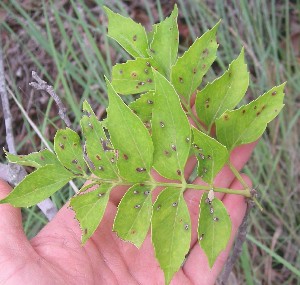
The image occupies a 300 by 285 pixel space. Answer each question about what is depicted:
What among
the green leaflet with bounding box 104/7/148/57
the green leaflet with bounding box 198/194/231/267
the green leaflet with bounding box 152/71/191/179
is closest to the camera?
the green leaflet with bounding box 152/71/191/179

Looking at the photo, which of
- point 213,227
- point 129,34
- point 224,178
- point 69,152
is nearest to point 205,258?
point 224,178

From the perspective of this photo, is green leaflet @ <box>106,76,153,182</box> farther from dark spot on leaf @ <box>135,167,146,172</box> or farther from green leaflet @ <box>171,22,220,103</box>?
green leaflet @ <box>171,22,220,103</box>

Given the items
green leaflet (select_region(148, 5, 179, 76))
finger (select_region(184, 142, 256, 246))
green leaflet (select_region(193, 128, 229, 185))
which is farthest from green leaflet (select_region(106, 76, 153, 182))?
finger (select_region(184, 142, 256, 246))

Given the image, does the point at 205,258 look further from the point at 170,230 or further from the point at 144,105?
the point at 144,105

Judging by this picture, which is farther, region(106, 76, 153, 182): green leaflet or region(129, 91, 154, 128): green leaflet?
region(129, 91, 154, 128): green leaflet

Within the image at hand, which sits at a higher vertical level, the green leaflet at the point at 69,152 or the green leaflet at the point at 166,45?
the green leaflet at the point at 166,45

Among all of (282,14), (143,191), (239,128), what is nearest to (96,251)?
(143,191)

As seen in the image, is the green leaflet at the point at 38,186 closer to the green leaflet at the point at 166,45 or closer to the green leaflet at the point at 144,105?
the green leaflet at the point at 144,105

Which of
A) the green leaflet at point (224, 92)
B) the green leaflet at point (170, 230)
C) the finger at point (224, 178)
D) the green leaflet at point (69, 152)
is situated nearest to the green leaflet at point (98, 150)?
the green leaflet at point (69, 152)
